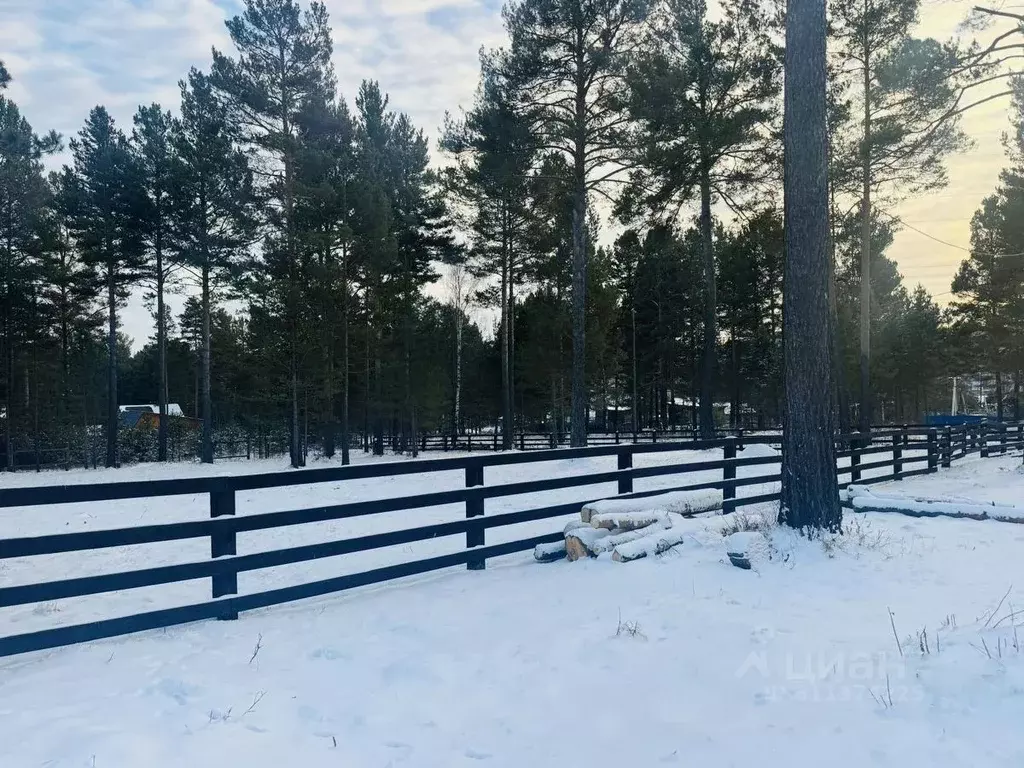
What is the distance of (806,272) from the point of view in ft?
24.7

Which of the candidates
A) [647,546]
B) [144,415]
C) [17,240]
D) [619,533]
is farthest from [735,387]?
[144,415]

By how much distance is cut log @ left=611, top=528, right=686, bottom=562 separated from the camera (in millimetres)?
6402

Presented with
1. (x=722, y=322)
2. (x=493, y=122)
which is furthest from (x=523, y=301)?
(x=493, y=122)

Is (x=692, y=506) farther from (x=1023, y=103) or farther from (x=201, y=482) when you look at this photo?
(x=1023, y=103)

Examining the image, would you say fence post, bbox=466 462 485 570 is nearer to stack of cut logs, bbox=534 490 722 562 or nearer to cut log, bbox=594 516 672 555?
stack of cut logs, bbox=534 490 722 562

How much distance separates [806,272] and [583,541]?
158 inches

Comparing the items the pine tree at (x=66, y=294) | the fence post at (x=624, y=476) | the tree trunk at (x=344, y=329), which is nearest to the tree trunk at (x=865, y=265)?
the fence post at (x=624, y=476)

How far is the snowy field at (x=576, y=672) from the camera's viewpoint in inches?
126

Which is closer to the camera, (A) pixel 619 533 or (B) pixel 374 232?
(A) pixel 619 533

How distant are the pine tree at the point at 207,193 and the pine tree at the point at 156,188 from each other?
3.73 feet

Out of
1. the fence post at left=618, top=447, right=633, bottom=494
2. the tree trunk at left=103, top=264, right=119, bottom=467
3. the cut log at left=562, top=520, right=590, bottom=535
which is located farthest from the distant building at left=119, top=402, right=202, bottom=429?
the cut log at left=562, top=520, right=590, bottom=535

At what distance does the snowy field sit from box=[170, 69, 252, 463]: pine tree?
74.3 feet

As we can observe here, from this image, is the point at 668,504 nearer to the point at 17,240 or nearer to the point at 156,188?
the point at 156,188

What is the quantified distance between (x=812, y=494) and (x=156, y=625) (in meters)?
6.41
